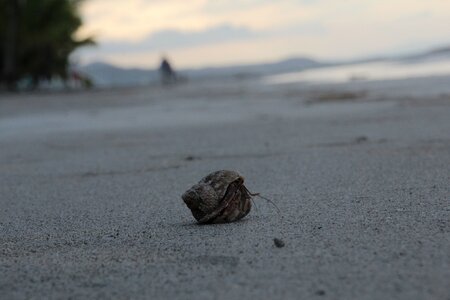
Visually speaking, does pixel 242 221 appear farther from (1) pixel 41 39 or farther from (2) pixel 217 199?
(1) pixel 41 39

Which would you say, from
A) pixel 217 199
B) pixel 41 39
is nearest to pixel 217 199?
pixel 217 199

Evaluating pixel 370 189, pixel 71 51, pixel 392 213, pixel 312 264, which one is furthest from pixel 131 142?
pixel 71 51

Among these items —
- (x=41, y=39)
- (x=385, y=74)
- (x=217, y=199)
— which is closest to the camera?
(x=217, y=199)

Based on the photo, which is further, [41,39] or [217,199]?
[41,39]

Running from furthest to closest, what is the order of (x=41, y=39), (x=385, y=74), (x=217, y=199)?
(x=41, y=39)
(x=385, y=74)
(x=217, y=199)

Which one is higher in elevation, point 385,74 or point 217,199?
point 217,199

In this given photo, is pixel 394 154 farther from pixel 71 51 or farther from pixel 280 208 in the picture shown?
pixel 71 51

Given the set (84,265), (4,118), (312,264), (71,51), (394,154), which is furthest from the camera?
(71,51)

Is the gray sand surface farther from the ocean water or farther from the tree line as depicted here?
the tree line

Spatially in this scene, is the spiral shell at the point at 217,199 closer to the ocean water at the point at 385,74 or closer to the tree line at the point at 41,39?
the ocean water at the point at 385,74
